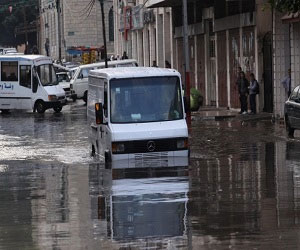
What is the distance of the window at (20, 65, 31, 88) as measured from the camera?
172 ft

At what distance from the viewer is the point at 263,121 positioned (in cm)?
4047

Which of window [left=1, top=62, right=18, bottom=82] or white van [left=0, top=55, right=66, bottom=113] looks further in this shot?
Answer: window [left=1, top=62, right=18, bottom=82]

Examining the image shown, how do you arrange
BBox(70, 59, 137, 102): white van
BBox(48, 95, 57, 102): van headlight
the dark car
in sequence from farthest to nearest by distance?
BBox(70, 59, 137, 102): white van, BBox(48, 95, 57, 102): van headlight, the dark car

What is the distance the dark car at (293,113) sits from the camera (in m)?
31.8

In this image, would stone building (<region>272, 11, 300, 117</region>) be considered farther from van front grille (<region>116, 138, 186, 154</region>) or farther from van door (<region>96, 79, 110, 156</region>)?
van front grille (<region>116, 138, 186, 154</region>)

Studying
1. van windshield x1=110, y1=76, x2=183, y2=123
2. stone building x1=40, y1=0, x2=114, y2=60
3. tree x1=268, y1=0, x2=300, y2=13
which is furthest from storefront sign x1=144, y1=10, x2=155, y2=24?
tree x1=268, y1=0, x2=300, y2=13

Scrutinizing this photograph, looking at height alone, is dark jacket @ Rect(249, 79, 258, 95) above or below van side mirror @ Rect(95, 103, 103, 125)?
below

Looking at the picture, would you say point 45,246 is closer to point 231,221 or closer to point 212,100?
point 231,221

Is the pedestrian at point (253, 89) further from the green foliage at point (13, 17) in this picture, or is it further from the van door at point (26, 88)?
the green foliage at point (13, 17)

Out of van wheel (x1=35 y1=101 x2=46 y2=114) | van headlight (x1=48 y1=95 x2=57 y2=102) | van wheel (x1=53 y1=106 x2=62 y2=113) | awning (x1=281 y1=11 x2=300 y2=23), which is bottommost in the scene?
van wheel (x1=53 y1=106 x2=62 y2=113)

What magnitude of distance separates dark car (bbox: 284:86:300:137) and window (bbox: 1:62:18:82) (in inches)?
885

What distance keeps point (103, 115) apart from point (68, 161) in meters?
2.93

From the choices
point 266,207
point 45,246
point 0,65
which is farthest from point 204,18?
point 45,246

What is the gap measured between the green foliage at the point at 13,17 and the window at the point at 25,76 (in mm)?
80690
